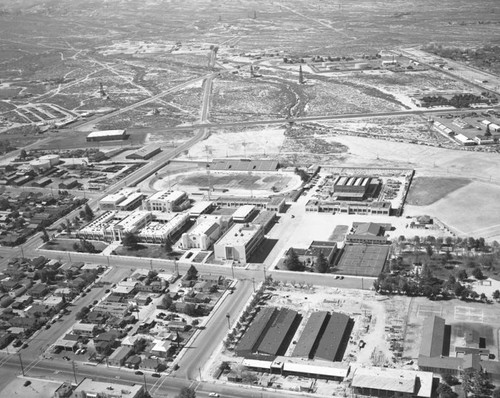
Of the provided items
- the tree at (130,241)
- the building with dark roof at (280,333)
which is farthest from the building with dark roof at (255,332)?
the tree at (130,241)

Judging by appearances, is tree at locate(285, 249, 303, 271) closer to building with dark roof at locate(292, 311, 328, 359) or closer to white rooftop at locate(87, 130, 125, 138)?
building with dark roof at locate(292, 311, 328, 359)

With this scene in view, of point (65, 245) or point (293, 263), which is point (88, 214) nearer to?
point (65, 245)

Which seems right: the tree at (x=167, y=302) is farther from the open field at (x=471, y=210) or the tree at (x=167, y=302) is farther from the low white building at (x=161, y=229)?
the open field at (x=471, y=210)

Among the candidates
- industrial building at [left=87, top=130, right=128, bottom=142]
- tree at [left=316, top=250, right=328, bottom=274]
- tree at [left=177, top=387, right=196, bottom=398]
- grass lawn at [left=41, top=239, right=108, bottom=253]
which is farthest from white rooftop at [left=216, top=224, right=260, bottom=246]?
industrial building at [left=87, top=130, right=128, bottom=142]

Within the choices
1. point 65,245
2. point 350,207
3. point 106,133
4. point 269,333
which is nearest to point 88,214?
point 65,245

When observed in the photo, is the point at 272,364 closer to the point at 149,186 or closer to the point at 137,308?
the point at 137,308

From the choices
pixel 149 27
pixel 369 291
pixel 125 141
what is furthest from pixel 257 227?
pixel 149 27
